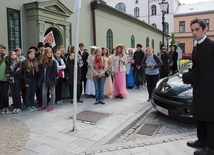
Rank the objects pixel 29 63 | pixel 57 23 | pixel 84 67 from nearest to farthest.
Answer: pixel 29 63 → pixel 84 67 → pixel 57 23

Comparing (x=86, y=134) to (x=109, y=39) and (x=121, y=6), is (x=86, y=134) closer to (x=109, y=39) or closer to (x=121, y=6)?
(x=109, y=39)

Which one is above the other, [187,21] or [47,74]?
[187,21]

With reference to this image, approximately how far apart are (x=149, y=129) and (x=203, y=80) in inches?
82.8

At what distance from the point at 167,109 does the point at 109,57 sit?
330 cm

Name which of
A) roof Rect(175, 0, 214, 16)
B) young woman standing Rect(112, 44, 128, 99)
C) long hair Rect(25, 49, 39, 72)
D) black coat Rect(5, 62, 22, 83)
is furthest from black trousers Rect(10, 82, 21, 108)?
roof Rect(175, 0, 214, 16)

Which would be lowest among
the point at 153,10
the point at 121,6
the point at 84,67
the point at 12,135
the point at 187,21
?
the point at 12,135

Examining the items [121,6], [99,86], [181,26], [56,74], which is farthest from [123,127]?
[121,6]

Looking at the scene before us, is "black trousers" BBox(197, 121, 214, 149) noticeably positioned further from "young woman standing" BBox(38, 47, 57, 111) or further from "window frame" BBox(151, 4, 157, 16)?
"window frame" BBox(151, 4, 157, 16)

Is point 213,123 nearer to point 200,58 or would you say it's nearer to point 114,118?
point 200,58

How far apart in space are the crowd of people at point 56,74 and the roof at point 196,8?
46.3 meters

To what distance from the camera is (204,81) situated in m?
3.49

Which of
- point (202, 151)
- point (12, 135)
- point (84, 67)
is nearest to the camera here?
point (202, 151)

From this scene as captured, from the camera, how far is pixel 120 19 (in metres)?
18.1

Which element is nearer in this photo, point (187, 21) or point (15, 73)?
point (15, 73)
